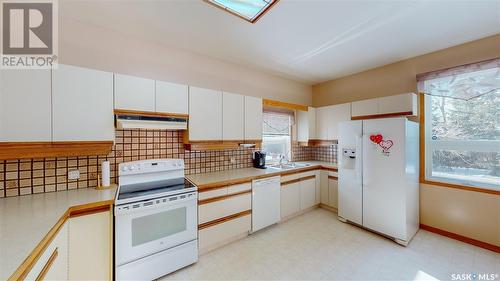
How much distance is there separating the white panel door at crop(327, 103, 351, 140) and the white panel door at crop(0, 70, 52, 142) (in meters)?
3.82

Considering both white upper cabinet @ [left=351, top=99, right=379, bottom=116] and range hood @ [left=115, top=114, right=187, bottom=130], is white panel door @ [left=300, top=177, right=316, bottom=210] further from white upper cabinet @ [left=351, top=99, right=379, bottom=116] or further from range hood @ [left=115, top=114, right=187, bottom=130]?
range hood @ [left=115, top=114, right=187, bottom=130]

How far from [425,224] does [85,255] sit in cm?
413

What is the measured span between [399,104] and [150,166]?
11.5 feet

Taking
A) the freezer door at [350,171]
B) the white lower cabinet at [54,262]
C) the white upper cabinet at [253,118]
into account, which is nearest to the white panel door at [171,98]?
the white upper cabinet at [253,118]

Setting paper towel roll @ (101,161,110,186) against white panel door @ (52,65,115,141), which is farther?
paper towel roll @ (101,161,110,186)

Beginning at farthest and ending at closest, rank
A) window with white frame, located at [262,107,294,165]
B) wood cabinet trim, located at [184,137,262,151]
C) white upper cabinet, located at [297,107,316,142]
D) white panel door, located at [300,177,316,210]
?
white upper cabinet, located at [297,107,316,142], window with white frame, located at [262,107,294,165], white panel door, located at [300,177,316,210], wood cabinet trim, located at [184,137,262,151]

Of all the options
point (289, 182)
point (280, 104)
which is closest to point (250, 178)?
point (289, 182)

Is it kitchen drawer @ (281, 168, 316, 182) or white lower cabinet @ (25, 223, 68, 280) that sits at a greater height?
kitchen drawer @ (281, 168, 316, 182)

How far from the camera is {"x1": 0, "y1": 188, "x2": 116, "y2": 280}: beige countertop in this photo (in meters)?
0.88

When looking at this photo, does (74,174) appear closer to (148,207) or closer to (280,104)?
(148,207)

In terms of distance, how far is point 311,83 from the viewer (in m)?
4.23

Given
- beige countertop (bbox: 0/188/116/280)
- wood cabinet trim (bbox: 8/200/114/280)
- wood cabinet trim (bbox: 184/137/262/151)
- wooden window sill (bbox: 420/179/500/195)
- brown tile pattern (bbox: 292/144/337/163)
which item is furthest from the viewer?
brown tile pattern (bbox: 292/144/337/163)

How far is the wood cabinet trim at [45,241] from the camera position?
2.54ft

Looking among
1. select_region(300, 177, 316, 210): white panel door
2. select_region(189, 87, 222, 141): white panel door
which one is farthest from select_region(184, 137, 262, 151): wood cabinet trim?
select_region(300, 177, 316, 210): white panel door
